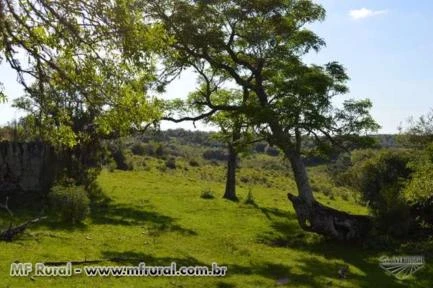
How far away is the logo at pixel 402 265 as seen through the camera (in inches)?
830

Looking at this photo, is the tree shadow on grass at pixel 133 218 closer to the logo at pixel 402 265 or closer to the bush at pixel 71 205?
the bush at pixel 71 205

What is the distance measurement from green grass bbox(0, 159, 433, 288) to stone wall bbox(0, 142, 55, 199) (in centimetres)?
366

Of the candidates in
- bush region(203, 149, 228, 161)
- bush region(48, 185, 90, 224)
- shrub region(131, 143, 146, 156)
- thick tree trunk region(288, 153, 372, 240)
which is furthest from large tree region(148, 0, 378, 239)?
bush region(203, 149, 228, 161)

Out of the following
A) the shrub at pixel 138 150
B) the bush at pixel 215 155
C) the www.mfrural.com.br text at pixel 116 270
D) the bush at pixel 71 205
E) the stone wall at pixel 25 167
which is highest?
the bush at pixel 215 155

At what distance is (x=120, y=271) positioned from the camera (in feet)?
58.9

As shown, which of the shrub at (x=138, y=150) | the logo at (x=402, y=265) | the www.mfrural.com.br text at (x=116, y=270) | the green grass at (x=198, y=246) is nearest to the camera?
the www.mfrural.com.br text at (x=116, y=270)

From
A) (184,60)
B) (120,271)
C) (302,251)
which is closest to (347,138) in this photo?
(302,251)

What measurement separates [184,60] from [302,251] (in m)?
12.3

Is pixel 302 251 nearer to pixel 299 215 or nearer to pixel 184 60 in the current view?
pixel 299 215

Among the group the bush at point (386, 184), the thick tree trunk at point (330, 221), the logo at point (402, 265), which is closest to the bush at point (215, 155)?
the bush at point (386, 184)

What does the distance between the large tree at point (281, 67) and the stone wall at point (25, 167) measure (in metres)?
10.1

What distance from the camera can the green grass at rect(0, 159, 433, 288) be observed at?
1844cm

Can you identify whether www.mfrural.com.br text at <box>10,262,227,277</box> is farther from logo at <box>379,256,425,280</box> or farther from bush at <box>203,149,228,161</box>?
bush at <box>203,149,228,161</box>

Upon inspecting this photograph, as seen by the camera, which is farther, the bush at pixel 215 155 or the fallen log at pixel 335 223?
the bush at pixel 215 155
